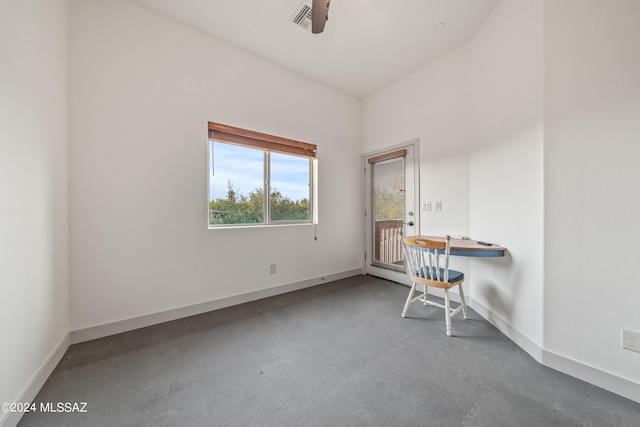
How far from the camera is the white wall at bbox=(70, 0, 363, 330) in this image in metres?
2.00

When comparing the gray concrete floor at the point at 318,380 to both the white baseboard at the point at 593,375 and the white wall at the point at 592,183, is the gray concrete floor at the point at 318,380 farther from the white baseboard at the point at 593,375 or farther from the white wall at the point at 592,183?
the white wall at the point at 592,183

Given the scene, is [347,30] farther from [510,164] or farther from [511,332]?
[511,332]

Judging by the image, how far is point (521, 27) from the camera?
1.89 m

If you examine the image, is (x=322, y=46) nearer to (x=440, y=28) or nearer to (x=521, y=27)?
(x=440, y=28)

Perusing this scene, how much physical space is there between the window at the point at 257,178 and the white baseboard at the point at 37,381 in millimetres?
1465

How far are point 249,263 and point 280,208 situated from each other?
85 cm

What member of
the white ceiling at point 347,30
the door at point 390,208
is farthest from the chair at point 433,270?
the white ceiling at point 347,30

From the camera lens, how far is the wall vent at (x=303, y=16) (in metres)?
2.19

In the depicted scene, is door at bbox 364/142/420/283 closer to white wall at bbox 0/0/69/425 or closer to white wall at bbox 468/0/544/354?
white wall at bbox 468/0/544/354

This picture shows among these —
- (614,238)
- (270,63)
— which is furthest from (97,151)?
(614,238)

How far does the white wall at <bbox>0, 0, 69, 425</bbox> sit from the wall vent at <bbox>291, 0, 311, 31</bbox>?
6.13 ft

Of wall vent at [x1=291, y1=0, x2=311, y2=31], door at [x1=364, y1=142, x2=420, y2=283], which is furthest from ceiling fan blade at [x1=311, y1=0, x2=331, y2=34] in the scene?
door at [x1=364, y1=142, x2=420, y2=283]

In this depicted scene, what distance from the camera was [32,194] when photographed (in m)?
1.46

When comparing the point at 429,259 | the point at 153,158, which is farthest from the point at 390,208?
the point at 153,158
